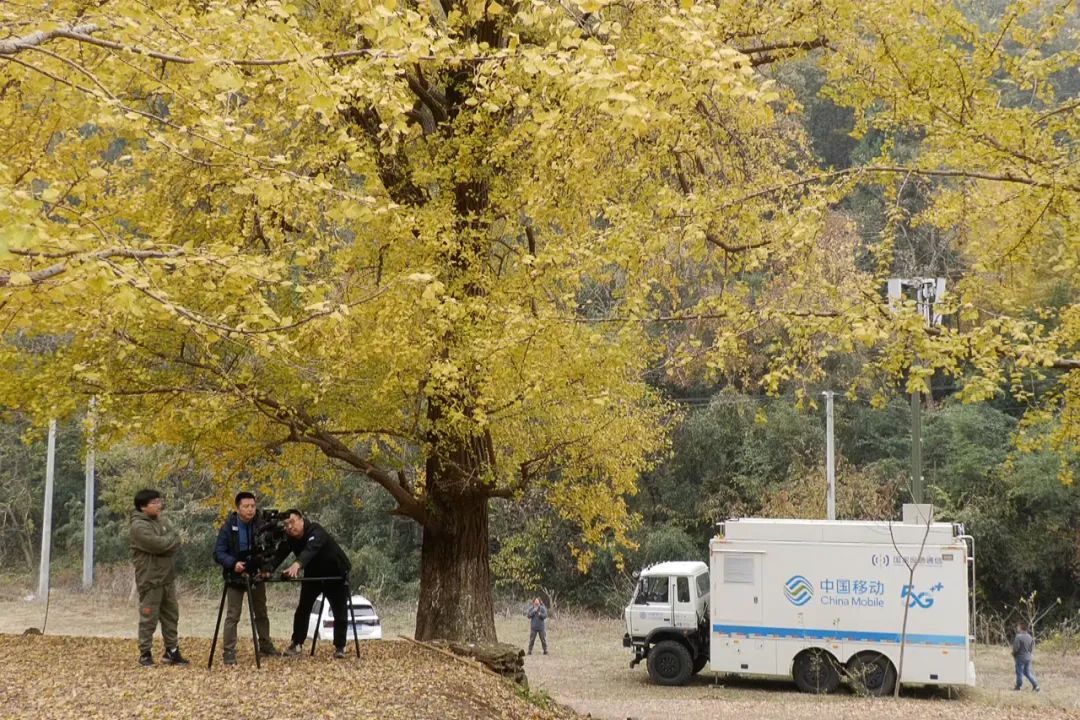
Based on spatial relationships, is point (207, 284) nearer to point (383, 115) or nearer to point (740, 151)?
point (383, 115)

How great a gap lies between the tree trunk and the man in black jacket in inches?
146

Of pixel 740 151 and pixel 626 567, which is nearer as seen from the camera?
pixel 740 151

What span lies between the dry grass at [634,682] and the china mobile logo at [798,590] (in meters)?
1.56

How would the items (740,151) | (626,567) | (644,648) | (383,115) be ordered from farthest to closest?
(626,567)
(644,648)
(740,151)
(383,115)

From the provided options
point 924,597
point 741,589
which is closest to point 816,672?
point 741,589

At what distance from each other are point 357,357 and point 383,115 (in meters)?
2.66

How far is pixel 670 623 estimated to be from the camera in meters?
20.2

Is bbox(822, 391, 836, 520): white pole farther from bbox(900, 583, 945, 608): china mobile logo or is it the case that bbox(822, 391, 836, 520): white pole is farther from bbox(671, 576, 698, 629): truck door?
bbox(900, 583, 945, 608): china mobile logo

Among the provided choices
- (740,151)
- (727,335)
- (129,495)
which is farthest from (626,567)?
(727,335)

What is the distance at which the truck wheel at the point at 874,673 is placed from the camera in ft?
58.9

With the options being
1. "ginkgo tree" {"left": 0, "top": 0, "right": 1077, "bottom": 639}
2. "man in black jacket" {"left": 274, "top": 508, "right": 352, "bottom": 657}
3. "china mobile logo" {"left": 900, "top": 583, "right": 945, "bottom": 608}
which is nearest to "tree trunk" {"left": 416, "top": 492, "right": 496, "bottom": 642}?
"ginkgo tree" {"left": 0, "top": 0, "right": 1077, "bottom": 639}

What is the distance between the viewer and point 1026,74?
919 cm

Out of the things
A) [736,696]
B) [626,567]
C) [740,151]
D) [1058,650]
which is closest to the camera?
[740,151]

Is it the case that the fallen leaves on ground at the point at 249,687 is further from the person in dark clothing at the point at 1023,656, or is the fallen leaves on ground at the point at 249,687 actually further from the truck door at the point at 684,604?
the person in dark clothing at the point at 1023,656
